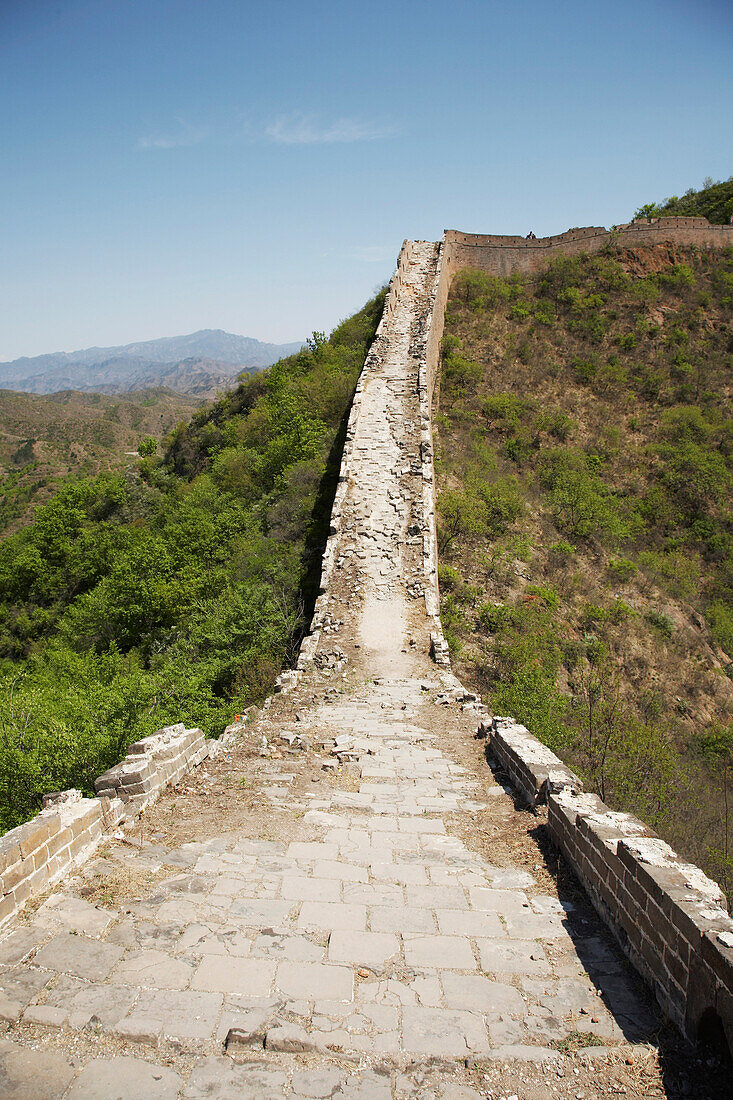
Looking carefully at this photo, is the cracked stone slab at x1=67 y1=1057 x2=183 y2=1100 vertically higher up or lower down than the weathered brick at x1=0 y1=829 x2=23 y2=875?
lower down

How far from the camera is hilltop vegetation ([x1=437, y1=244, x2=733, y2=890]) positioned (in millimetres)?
9023

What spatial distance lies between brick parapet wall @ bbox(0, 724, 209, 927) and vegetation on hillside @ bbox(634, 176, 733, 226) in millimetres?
27914

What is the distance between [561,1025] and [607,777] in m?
5.12

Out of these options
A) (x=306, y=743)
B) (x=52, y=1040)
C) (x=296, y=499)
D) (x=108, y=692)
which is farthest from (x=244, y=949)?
(x=296, y=499)

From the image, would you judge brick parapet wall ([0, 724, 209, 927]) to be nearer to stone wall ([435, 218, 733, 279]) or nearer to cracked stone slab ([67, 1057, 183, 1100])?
cracked stone slab ([67, 1057, 183, 1100])

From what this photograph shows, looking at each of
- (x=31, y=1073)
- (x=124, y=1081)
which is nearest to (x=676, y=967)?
(x=124, y=1081)

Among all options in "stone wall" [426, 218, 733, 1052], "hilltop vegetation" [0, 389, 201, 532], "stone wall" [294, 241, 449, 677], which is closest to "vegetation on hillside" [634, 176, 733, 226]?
"stone wall" [294, 241, 449, 677]

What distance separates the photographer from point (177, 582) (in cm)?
1375

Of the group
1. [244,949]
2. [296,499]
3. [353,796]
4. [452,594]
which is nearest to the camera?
[244,949]

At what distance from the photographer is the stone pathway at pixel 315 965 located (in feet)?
7.95

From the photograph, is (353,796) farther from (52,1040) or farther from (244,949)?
(52,1040)

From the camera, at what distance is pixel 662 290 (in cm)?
2162

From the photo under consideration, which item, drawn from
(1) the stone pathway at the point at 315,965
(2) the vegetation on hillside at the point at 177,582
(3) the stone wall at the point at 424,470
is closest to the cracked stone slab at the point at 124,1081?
(1) the stone pathway at the point at 315,965

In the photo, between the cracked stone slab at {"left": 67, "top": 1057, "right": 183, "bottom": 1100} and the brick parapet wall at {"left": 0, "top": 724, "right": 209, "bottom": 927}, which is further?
the brick parapet wall at {"left": 0, "top": 724, "right": 209, "bottom": 927}
